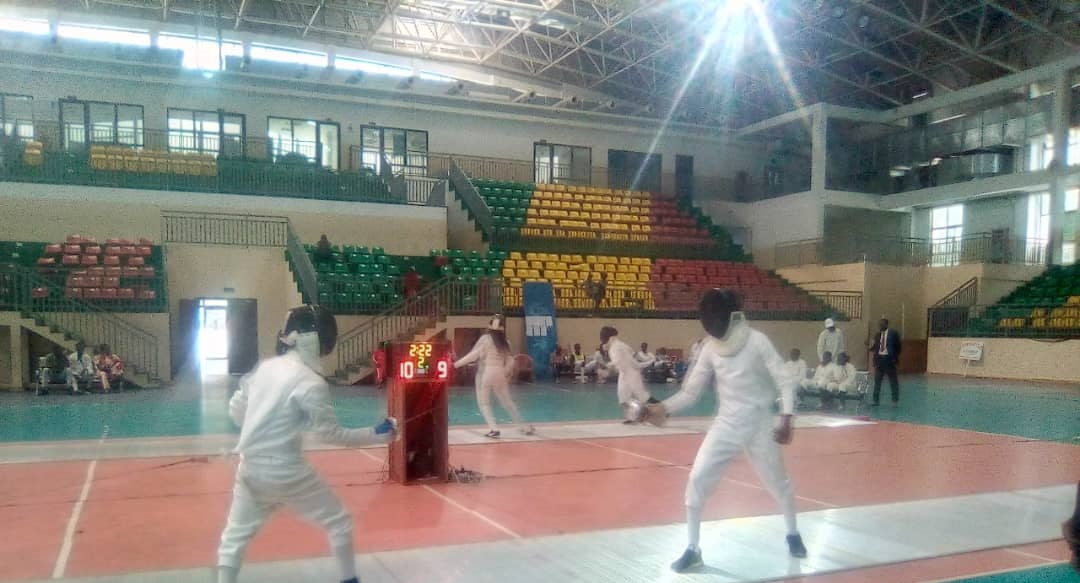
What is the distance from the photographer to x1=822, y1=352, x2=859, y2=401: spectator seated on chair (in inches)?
548

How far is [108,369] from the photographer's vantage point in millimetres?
16078

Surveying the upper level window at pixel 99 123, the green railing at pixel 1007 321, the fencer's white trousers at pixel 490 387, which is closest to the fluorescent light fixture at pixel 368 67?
the upper level window at pixel 99 123

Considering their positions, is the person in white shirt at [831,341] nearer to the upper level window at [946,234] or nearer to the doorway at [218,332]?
the doorway at [218,332]

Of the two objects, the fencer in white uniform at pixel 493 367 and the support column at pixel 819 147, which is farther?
the support column at pixel 819 147

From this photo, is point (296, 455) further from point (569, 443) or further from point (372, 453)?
point (569, 443)

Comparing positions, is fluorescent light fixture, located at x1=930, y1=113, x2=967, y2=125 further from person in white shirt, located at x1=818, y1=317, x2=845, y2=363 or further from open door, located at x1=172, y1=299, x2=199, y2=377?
open door, located at x1=172, y1=299, x2=199, y2=377

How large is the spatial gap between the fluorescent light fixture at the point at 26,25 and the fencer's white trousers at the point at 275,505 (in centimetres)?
2600

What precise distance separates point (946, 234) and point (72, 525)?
1295 inches

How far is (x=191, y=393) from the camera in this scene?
52.5 feet

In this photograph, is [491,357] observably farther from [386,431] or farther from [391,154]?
[391,154]

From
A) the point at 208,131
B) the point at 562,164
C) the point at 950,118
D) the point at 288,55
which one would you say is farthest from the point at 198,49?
the point at 950,118

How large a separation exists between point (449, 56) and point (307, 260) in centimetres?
1267

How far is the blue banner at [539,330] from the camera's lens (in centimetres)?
2042

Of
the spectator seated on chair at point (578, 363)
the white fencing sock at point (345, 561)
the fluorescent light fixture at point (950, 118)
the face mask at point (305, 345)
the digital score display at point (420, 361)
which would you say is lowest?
the spectator seated on chair at point (578, 363)
